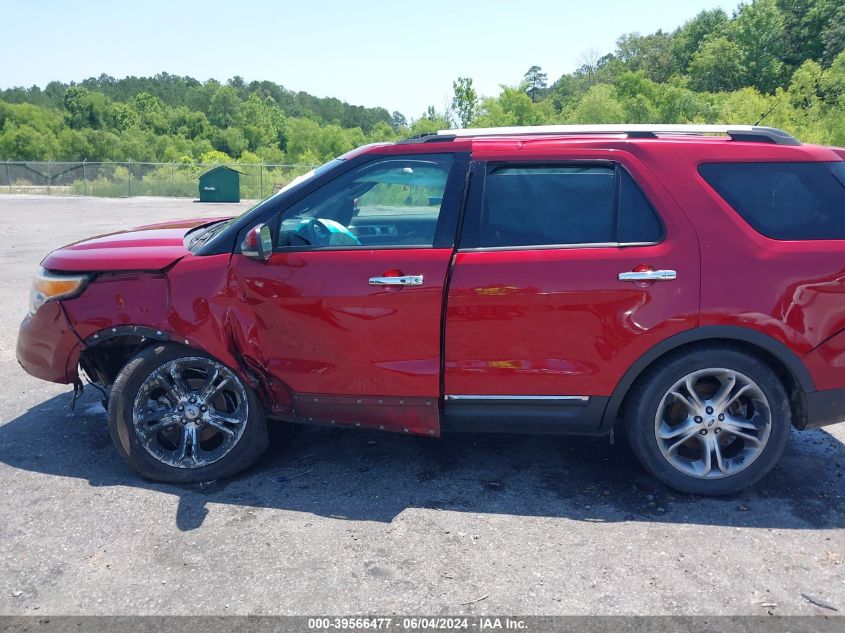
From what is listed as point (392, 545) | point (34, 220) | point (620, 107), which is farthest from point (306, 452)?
point (620, 107)

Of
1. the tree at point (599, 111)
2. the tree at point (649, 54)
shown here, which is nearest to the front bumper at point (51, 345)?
the tree at point (599, 111)

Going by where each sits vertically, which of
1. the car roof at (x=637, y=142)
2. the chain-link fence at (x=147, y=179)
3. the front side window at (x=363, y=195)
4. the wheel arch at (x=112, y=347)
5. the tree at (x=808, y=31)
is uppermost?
the tree at (x=808, y=31)

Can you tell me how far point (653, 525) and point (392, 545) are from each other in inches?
51.5

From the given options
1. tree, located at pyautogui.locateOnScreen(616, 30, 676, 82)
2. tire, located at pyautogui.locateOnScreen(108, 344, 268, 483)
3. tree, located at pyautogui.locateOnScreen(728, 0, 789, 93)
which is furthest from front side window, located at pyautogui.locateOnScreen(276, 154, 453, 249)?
tree, located at pyautogui.locateOnScreen(616, 30, 676, 82)

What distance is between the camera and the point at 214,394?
13.2 feet

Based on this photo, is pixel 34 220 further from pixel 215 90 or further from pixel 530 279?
pixel 215 90

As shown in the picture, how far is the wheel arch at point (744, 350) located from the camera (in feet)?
11.9

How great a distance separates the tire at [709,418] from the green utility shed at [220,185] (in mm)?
31470

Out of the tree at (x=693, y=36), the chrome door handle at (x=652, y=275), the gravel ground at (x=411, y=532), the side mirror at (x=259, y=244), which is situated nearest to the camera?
the gravel ground at (x=411, y=532)

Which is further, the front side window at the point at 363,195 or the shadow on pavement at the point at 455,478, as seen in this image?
the front side window at the point at 363,195

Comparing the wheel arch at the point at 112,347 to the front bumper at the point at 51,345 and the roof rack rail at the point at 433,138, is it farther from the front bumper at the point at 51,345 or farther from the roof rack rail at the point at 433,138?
the roof rack rail at the point at 433,138

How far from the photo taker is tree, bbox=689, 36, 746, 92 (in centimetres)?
6150

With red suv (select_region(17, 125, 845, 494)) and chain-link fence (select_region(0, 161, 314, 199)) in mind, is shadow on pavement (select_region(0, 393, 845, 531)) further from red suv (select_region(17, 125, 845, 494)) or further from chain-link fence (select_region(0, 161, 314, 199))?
chain-link fence (select_region(0, 161, 314, 199))

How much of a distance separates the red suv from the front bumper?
2 cm
